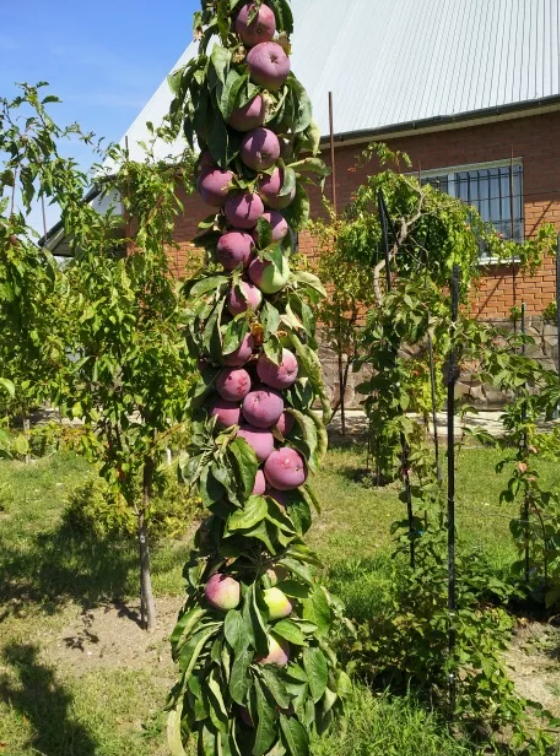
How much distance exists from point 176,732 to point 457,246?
20.5 feet

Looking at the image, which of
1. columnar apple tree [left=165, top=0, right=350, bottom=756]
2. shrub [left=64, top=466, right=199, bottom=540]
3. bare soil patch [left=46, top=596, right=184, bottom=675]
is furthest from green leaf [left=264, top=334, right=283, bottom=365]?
shrub [left=64, top=466, right=199, bottom=540]

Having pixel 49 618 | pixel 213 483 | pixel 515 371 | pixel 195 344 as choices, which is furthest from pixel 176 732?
pixel 49 618

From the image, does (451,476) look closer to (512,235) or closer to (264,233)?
(264,233)

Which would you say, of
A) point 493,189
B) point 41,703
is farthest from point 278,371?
point 493,189

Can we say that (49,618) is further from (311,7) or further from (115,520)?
(311,7)

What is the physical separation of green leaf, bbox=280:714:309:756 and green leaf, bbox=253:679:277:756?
0.08 ft

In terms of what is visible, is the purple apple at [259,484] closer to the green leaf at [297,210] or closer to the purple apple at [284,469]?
the purple apple at [284,469]

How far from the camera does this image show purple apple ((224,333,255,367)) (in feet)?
4.60

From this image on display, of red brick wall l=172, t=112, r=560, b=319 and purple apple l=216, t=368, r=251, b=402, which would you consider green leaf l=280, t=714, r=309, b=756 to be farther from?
red brick wall l=172, t=112, r=560, b=319

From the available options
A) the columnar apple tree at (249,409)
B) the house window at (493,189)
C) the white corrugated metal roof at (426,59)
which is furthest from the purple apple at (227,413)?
the white corrugated metal roof at (426,59)

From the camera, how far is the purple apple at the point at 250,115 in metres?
1.38

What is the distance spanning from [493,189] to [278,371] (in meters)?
8.92

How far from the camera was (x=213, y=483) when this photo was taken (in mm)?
1407

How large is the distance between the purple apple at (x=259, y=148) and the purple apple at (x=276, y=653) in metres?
1.01
